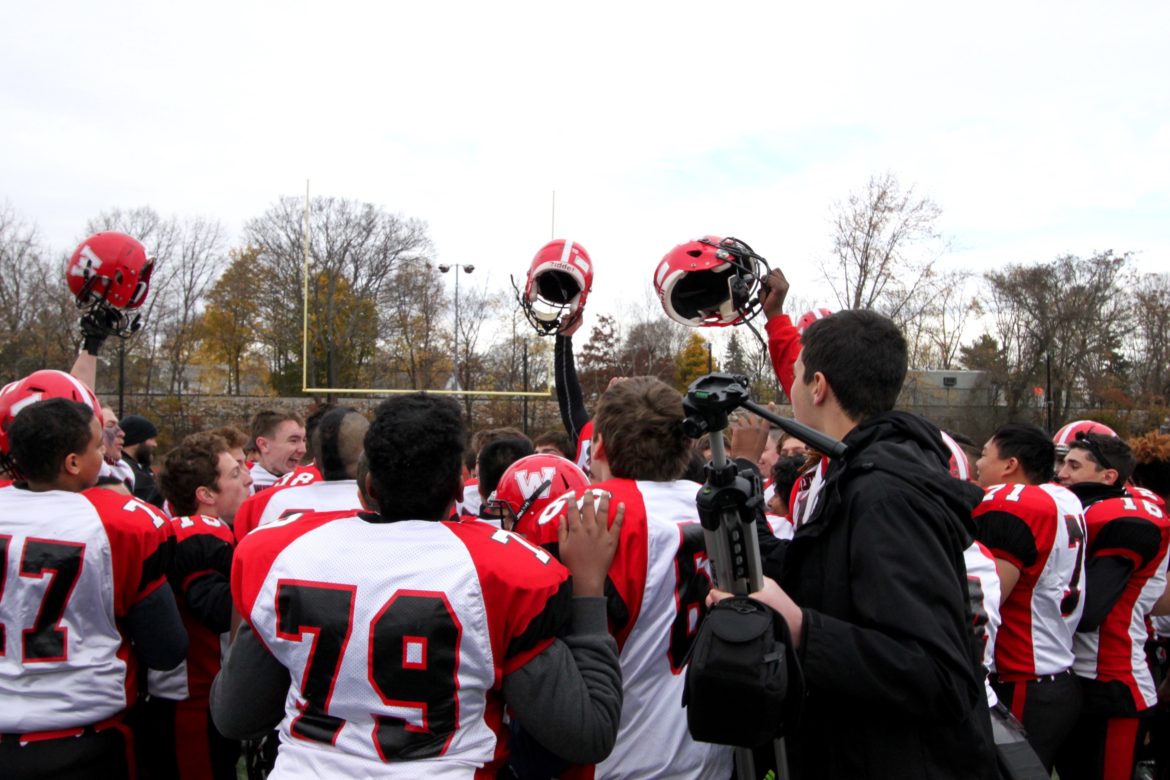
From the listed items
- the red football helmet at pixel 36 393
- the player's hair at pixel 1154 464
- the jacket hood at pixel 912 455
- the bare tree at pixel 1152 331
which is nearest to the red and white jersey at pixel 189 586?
the red football helmet at pixel 36 393

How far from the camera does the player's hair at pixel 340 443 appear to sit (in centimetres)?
385

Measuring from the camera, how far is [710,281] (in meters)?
3.93

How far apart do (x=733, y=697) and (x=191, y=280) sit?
4826 centimetres

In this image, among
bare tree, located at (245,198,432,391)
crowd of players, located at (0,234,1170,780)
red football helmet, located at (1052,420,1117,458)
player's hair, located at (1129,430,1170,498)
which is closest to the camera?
crowd of players, located at (0,234,1170,780)

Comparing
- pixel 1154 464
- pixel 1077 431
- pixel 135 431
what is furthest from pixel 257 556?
pixel 135 431

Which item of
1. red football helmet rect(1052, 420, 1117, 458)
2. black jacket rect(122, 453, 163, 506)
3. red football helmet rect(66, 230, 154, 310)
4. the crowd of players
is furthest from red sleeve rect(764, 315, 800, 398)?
black jacket rect(122, 453, 163, 506)

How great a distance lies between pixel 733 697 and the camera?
178cm

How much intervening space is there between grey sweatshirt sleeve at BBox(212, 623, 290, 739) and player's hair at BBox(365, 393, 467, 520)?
1.49 ft

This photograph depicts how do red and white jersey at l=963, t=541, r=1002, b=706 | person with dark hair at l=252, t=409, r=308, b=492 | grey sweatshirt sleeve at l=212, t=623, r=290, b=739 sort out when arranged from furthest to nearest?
1. person with dark hair at l=252, t=409, r=308, b=492
2. red and white jersey at l=963, t=541, r=1002, b=706
3. grey sweatshirt sleeve at l=212, t=623, r=290, b=739

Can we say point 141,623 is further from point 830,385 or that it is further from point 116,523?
point 830,385

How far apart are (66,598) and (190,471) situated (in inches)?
44.4

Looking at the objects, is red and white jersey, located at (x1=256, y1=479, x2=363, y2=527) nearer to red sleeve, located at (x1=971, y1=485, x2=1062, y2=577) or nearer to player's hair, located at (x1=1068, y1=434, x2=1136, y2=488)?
red sleeve, located at (x1=971, y1=485, x2=1062, y2=577)

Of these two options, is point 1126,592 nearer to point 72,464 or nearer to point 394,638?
point 394,638

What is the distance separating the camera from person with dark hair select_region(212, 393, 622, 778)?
2.03 meters
